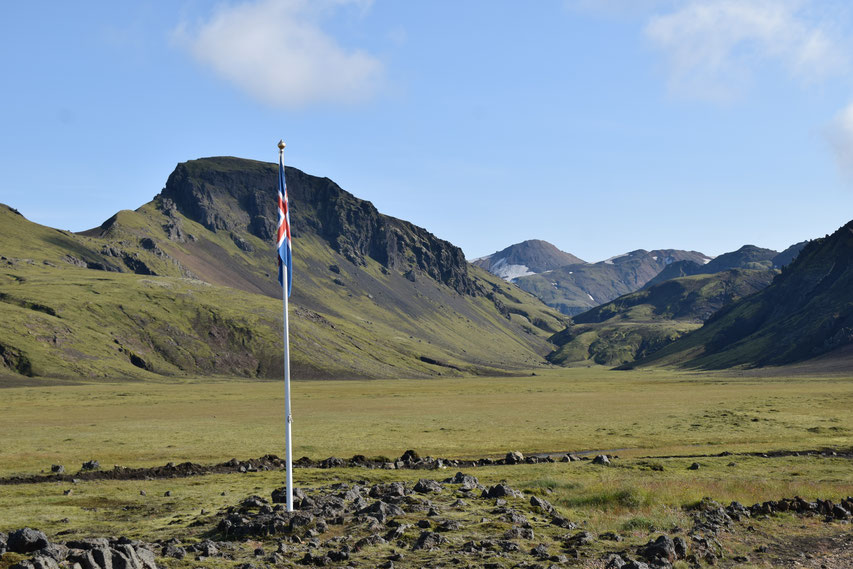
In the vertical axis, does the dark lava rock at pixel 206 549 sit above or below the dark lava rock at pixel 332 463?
above

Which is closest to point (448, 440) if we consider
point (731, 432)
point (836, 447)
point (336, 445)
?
point (336, 445)

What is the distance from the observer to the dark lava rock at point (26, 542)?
22047 millimetres

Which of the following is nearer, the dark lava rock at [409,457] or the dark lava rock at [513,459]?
the dark lava rock at [513,459]

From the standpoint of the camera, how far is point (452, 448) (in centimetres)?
6166

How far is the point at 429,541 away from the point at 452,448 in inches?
1471

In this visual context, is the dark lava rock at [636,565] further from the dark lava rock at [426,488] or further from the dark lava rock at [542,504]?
the dark lava rock at [426,488]

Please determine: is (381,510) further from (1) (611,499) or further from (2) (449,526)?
(1) (611,499)

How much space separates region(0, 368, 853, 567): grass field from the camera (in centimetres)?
3203

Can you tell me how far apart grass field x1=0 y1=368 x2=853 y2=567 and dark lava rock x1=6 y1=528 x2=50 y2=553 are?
5114 mm

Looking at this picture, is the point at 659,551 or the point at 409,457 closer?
the point at 659,551

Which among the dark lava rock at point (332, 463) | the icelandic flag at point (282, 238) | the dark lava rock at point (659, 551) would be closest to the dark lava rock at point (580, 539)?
the dark lava rock at point (659, 551)

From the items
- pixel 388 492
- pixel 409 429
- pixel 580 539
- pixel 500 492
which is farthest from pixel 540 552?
pixel 409 429

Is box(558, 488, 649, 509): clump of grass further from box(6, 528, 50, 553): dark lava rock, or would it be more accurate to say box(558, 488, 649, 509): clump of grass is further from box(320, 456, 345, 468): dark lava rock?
box(6, 528, 50, 553): dark lava rock

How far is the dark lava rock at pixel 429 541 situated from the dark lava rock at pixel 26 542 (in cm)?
1182
